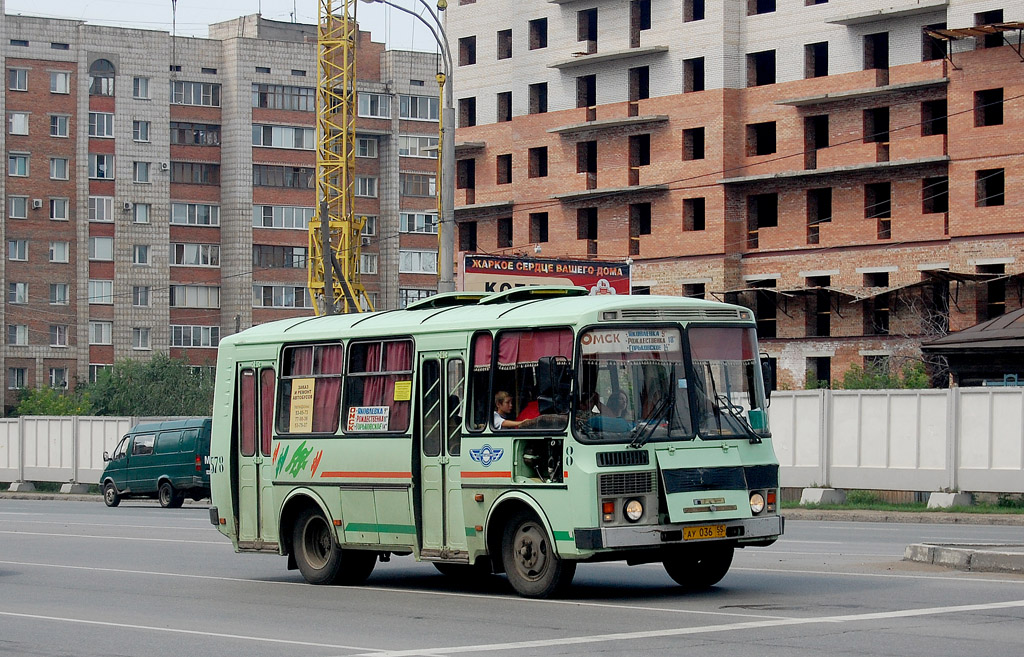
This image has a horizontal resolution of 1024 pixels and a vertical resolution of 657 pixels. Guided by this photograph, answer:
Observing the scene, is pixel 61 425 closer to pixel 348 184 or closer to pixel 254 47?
pixel 348 184

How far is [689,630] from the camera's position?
39.0 feet

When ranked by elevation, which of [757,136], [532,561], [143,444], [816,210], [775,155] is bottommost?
[143,444]

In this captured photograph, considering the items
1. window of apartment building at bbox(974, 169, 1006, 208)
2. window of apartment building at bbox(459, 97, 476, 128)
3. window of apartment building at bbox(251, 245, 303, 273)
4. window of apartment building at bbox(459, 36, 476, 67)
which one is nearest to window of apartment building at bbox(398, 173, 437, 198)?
window of apartment building at bbox(251, 245, 303, 273)

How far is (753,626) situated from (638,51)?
2246 inches

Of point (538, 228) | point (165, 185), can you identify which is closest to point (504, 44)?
point (538, 228)

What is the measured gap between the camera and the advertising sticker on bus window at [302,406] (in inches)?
674

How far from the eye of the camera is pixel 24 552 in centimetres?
2278

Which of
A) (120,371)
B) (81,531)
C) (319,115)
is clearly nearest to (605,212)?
(319,115)

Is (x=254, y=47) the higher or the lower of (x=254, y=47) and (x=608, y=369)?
the higher

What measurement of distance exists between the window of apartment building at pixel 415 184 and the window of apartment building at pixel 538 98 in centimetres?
3044

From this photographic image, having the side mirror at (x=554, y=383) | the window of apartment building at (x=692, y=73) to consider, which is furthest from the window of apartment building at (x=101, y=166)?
the side mirror at (x=554, y=383)

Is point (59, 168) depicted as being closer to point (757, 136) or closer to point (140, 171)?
point (140, 171)

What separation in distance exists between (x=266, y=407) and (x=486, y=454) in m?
3.86

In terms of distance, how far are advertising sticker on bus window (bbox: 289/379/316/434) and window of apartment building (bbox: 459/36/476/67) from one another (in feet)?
198
